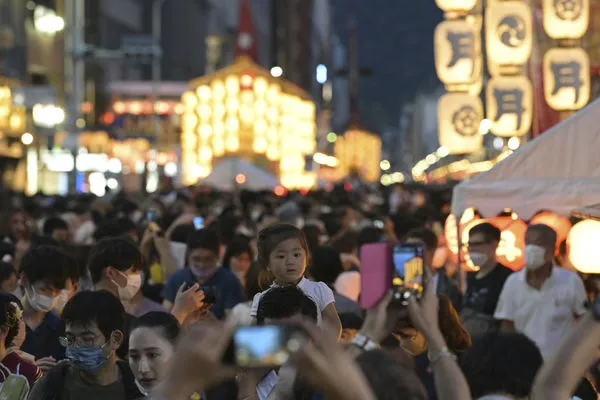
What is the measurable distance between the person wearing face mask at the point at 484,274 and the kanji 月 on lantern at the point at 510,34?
Result: 19.6 meters

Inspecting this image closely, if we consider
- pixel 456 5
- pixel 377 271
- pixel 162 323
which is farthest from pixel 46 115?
pixel 377 271

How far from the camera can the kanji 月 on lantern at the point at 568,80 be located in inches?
1023

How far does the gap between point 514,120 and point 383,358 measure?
25.9 meters

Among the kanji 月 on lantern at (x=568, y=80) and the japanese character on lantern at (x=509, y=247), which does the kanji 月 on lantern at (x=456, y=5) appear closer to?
the kanji 月 on lantern at (x=568, y=80)

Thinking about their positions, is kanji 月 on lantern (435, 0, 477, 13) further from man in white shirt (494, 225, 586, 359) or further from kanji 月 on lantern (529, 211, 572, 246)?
man in white shirt (494, 225, 586, 359)

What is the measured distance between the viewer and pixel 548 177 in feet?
34.4

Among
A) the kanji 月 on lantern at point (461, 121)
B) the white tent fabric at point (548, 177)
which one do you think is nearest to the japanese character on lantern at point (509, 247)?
the white tent fabric at point (548, 177)

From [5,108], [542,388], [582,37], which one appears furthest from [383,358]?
[5,108]

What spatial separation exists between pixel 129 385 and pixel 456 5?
26.1m

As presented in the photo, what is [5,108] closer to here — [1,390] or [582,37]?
[582,37]

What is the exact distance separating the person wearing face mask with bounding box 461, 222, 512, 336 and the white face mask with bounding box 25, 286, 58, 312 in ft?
10.5

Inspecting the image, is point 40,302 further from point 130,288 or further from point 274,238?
point 274,238

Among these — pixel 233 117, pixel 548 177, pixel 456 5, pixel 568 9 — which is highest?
pixel 233 117

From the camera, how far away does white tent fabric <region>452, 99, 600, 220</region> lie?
32.8ft
